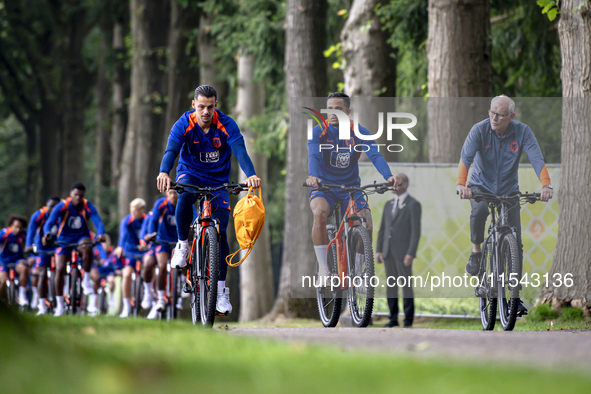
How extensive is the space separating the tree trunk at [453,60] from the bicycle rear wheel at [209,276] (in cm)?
472

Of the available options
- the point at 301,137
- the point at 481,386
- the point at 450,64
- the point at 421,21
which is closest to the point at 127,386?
the point at 481,386

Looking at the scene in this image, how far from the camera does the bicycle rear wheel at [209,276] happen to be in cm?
754

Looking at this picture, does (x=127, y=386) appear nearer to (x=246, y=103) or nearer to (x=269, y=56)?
(x=269, y=56)

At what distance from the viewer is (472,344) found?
6000mm

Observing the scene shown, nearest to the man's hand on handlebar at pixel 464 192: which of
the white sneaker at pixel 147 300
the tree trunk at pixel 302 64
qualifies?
the white sneaker at pixel 147 300

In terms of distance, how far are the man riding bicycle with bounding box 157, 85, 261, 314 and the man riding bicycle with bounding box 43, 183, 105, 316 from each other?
6.23 metres

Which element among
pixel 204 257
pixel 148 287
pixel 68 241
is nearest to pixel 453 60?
pixel 204 257

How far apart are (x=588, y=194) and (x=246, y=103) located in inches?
546

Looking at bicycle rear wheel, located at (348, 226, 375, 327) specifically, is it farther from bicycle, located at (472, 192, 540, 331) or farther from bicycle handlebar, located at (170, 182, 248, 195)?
bicycle handlebar, located at (170, 182, 248, 195)

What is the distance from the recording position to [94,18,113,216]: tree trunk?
3083 cm

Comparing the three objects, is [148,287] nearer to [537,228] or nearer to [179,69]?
[537,228]

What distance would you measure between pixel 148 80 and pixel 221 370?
20398 mm

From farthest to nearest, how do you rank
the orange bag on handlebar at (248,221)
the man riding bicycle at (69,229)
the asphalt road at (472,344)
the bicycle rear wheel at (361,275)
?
the man riding bicycle at (69,229) < the bicycle rear wheel at (361,275) < the orange bag on handlebar at (248,221) < the asphalt road at (472,344)

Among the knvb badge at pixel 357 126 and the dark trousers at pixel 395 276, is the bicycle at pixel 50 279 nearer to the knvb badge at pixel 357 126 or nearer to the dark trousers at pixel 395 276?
the dark trousers at pixel 395 276
